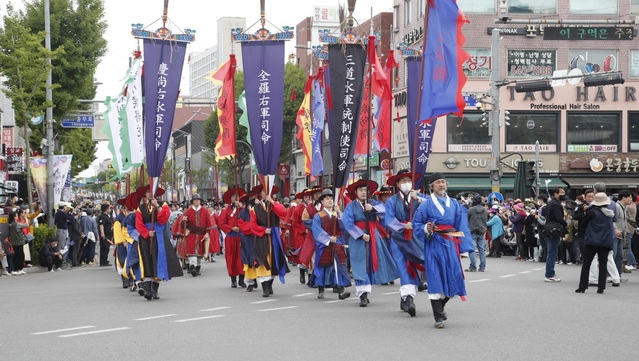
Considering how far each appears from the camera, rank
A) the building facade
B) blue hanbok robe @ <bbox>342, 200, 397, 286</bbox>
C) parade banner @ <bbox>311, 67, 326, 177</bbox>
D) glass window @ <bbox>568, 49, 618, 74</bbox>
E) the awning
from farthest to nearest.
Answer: the building facade < glass window @ <bbox>568, 49, 618, 74</bbox> < the awning < parade banner @ <bbox>311, 67, 326, 177</bbox> < blue hanbok robe @ <bbox>342, 200, 397, 286</bbox>

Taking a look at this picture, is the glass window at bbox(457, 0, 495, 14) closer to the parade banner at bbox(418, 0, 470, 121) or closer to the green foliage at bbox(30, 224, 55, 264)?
the green foliage at bbox(30, 224, 55, 264)

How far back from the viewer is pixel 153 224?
47.0 ft

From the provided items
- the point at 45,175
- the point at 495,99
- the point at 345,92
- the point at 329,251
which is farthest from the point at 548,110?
the point at 329,251

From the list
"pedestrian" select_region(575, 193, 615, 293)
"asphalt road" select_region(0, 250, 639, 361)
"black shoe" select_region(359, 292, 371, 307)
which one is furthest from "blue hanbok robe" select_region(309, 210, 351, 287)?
"pedestrian" select_region(575, 193, 615, 293)

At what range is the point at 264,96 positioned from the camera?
625 inches

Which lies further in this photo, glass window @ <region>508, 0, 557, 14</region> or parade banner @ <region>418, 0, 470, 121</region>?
glass window @ <region>508, 0, 557, 14</region>

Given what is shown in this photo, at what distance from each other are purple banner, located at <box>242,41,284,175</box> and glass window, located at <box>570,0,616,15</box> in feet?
101

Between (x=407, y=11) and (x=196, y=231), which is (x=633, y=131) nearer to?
(x=407, y=11)

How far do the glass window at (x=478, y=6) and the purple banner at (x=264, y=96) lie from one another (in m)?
28.7

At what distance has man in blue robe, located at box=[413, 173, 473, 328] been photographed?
33.7 ft

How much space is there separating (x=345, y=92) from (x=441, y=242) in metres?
5.90

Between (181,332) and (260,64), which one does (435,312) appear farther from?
(260,64)

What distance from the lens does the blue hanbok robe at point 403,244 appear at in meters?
11.7

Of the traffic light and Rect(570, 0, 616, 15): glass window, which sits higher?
Rect(570, 0, 616, 15): glass window
